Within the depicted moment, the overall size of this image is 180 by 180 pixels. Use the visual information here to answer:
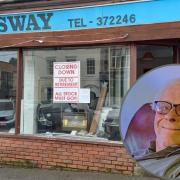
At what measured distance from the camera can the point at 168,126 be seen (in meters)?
5.86

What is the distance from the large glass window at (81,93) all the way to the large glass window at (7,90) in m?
0.24

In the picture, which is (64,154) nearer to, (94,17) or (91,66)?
(91,66)

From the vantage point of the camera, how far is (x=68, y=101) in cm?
849

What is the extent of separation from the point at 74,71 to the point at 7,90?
157cm

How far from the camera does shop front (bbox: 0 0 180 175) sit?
25.6 ft

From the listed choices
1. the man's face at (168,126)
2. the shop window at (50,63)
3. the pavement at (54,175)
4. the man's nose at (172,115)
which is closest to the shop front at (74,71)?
the shop window at (50,63)

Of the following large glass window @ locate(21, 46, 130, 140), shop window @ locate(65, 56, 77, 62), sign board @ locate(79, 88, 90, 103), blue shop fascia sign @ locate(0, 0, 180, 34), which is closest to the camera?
blue shop fascia sign @ locate(0, 0, 180, 34)

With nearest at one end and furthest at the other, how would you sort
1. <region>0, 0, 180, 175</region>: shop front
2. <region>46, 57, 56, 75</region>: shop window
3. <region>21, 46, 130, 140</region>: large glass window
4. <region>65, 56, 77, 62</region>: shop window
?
<region>0, 0, 180, 175</region>: shop front < <region>21, 46, 130, 140</region>: large glass window < <region>65, 56, 77, 62</region>: shop window < <region>46, 57, 56, 75</region>: shop window

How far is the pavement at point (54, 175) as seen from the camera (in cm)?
767

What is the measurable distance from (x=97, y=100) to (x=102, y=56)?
81 centimetres

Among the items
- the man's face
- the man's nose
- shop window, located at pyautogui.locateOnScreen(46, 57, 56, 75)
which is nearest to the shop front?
shop window, located at pyautogui.locateOnScreen(46, 57, 56, 75)

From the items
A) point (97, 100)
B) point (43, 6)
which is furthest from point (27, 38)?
point (97, 100)

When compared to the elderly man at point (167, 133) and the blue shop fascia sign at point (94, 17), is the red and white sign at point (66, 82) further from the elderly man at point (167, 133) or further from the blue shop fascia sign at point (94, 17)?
the elderly man at point (167, 133)

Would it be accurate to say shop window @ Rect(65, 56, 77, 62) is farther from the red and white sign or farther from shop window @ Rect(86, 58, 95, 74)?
shop window @ Rect(86, 58, 95, 74)
